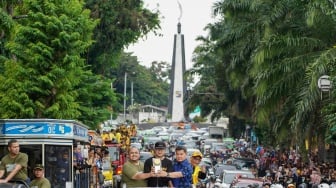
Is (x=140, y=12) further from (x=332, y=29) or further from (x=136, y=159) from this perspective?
(x=136, y=159)

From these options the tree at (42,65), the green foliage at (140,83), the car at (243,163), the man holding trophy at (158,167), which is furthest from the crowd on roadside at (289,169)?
the green foliage at (140,83)

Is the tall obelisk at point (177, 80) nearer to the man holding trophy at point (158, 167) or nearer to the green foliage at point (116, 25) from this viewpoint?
the green foliage at point (116, 25)

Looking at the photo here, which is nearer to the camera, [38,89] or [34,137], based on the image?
[34,137]

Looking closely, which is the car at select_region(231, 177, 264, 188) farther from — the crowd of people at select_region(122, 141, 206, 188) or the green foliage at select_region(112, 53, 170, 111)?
the green foliage at select_region(112, 53, 170, 111)

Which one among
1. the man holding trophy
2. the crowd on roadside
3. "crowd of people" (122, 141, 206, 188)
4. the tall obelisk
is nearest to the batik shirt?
"crowd of people" (122, 141, 206, 188)

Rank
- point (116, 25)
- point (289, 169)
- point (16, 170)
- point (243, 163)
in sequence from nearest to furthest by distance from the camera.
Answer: point (16, 170), point (289, 169), point (243, 163), point (116, 25)

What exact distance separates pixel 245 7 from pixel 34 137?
69.7 feet

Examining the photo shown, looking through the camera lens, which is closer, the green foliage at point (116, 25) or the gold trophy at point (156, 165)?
the gold trophy at point (156, 165)

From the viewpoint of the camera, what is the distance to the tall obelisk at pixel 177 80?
14325cm

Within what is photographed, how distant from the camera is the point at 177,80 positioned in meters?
147

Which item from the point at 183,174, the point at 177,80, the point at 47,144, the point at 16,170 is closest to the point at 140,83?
the point at 177,80

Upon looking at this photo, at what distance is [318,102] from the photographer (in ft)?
94.9

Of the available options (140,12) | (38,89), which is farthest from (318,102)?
(140,12)

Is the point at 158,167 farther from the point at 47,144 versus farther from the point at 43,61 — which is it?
the point at 43,61
